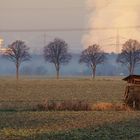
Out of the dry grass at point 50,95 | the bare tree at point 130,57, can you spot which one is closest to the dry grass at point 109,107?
the dry grass at point 50,95

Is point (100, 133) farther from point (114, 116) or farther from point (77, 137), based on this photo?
point (114, 116)

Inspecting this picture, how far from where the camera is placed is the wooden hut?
39.2 meters

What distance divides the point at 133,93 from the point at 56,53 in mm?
114812

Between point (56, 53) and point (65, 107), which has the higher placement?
point (56, 53)

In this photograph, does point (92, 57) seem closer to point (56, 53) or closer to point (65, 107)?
point (56, 53)

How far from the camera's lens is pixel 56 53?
154250 millimetres

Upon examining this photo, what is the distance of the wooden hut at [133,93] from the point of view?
129ft

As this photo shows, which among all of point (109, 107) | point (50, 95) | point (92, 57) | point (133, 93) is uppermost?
point (92, 57)

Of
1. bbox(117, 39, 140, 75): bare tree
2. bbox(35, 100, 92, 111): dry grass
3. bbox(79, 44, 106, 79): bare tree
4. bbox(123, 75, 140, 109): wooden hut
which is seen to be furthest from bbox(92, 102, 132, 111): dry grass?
bbox(79, 44, 106, 79): bare tree

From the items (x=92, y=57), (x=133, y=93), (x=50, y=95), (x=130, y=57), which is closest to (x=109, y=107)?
(x=133, y=93)

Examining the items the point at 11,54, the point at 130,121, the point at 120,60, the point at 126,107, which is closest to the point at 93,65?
the point at 120,60

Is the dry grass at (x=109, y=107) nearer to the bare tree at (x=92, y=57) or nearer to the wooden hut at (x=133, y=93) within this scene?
the wooden hut at (x=133, y=93)

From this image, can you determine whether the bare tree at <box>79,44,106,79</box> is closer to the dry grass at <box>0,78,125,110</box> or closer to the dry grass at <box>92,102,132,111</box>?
the dry grass at <box>0,78,125,110</box>

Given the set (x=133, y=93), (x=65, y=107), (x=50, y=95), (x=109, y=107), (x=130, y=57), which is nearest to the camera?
(x=65, y=107)
